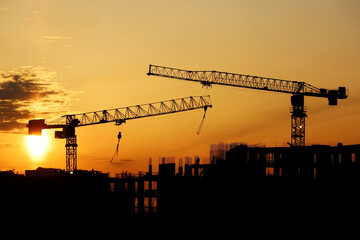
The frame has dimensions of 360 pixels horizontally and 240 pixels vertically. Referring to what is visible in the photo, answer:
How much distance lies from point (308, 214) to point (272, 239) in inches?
193

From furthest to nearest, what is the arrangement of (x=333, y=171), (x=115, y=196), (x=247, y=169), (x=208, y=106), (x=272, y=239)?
(x=208, y=106), (x=115, y=196), (x=247, y=169), (x=333, y=171), (x=272, y=239)

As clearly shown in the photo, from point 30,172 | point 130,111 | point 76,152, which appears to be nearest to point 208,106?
point 130,111

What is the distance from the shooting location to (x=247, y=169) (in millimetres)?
79938

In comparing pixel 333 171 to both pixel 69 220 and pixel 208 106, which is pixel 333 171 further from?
pixel 208 106

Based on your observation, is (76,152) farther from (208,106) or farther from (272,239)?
(272,239)

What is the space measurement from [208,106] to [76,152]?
1402 inches

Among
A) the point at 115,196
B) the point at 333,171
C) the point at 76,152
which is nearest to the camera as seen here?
the point at 333,171

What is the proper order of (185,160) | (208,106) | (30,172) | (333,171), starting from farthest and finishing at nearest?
(208,106) < (30,172) < (185,160) < (333,171)

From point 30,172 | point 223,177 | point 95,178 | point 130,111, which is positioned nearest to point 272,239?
point 223,177

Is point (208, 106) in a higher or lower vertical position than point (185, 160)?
higher

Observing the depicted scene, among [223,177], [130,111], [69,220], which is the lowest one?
[69,220]

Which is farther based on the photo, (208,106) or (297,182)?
(208,106)

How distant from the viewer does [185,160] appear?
4163 inches

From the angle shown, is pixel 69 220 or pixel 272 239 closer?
pixel 272 239
